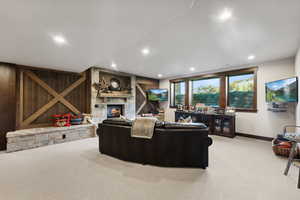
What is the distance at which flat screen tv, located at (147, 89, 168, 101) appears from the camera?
695 centimetres

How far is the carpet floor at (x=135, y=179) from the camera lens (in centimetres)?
170

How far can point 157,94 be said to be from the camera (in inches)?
275

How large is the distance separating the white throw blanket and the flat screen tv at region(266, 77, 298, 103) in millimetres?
3576

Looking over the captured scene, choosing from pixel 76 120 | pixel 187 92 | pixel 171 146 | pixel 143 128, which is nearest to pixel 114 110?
pixel 76 120

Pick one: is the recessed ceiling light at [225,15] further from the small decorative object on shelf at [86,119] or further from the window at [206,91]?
the small decorative object on shelf at [86,119]

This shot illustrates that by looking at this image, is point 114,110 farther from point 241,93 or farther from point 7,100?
point 241,93

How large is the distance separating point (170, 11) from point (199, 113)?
4.28 meters

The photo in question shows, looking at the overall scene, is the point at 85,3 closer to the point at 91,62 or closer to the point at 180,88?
the point at 91,62

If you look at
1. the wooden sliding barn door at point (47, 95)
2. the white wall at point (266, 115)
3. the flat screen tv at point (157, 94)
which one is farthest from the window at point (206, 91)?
the wooden sliding barn door at point (47, 95)

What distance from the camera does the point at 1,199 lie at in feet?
5.33

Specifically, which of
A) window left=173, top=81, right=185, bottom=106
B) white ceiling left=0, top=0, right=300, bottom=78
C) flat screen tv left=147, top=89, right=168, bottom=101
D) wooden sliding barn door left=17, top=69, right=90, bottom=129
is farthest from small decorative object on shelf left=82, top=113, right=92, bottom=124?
window left=173, top=81, right=185, bottom=106

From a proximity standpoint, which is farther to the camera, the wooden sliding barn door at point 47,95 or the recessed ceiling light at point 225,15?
the wooden sliding barn door at point 47,95

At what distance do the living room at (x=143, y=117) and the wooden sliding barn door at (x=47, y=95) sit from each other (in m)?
0.03

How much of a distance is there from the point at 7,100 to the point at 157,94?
567cm
